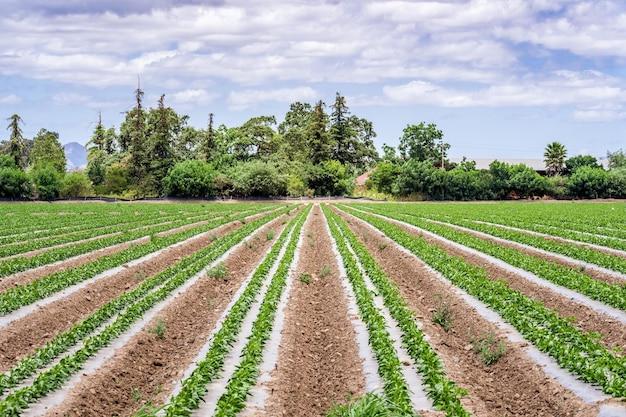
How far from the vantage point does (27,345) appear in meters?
12.0

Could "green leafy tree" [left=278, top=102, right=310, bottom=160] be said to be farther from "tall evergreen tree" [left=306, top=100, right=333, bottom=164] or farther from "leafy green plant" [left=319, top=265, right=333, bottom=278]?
"leafy green plant" [left=319, top=265, right=333, bottom=278]

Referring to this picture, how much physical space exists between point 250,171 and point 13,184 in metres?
29.1

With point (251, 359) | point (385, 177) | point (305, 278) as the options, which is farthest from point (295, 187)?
point (251, 359)

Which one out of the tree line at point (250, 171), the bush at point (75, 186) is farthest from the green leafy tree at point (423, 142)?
the bush at point (75, 186)

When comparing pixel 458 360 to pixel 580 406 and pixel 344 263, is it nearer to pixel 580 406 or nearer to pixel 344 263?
pixel 580 406

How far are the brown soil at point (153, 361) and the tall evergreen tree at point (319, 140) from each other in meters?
86.1

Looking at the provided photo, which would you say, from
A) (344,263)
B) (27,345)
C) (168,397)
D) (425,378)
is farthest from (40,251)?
(425,378)

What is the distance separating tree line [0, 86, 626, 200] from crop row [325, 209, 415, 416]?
71725mm

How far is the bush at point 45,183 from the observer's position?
269ft

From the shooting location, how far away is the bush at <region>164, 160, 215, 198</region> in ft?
282

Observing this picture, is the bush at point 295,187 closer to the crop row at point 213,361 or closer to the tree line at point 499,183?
the tree line at point 499,183

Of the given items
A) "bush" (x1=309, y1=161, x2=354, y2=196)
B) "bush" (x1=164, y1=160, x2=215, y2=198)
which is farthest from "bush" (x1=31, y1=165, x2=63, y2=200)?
"bush" (x1=309, y1=161, x2=354, y2=196)

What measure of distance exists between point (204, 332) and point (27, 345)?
3.29m

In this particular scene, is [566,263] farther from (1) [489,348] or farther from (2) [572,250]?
(1) [489,348]
